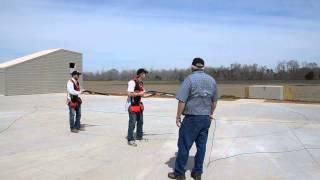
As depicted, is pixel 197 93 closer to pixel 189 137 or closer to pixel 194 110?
pixel 194 110

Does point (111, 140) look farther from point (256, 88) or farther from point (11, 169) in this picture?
point (256, 88)

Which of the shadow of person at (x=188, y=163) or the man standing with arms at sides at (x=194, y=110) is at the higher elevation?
the man standing with arms at sides at (x=194, y=110)

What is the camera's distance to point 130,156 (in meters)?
7.84

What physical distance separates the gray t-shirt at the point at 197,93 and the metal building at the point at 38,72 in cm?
2247

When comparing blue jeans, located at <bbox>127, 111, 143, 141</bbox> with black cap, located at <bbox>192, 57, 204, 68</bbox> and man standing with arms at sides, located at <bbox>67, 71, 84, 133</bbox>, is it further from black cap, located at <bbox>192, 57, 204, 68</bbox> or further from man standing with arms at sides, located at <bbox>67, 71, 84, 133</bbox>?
black cap, located at <bbox>192, 57, 204, 68</bbox>

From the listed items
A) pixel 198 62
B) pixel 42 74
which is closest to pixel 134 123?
pixel 198 62

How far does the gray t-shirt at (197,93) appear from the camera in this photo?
623 cm

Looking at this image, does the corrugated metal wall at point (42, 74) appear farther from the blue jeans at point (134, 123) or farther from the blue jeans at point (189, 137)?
the blue jeans at point (189, 137)

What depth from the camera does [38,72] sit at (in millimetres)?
30688

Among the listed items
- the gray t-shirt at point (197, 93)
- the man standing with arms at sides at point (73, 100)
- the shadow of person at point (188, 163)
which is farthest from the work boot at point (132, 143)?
the gray t-shirt at point (197, 93)

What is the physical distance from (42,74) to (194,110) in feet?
86.4

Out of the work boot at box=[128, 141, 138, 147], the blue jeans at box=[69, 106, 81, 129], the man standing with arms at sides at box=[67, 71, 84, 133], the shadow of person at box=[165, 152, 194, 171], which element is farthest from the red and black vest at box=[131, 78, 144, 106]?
the blue jeans at box=[69, 106, 81, 129]

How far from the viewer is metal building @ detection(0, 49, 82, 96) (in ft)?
93.7

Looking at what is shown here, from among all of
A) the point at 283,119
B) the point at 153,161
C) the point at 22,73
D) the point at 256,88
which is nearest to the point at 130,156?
the point at 153,161
